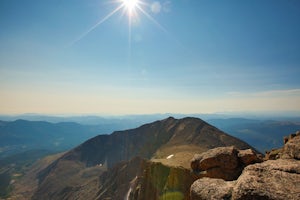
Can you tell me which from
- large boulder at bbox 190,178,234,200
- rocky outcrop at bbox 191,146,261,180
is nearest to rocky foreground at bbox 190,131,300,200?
large boulder at bbox 190,178,234,200

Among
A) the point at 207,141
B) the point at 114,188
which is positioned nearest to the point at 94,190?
the point at 114,188

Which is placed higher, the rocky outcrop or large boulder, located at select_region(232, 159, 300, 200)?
large boulder, located at select_region(232, 159, 300, 200)

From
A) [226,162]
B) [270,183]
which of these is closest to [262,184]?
[270,183]

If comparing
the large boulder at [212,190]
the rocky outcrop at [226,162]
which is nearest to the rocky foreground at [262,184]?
the large boulder at [212,190]

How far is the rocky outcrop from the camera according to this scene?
26406 millimetres

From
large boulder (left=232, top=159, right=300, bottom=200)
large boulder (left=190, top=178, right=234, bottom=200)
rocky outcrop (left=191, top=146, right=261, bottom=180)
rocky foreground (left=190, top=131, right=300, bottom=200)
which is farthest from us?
rocky outcrop (left=191, top=146, right=261, bottom=180)

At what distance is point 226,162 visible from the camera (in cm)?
2698

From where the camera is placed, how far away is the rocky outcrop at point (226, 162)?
2641 cm

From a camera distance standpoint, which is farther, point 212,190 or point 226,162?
point 226,162

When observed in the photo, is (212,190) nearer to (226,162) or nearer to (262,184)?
(262,184)

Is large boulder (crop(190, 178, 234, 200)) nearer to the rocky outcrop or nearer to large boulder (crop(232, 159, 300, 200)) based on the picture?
large boulder (crop(232, 159, 300, 200))

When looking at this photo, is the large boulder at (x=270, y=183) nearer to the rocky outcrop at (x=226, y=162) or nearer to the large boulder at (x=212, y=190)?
the large boulder at (x=212, y=190)

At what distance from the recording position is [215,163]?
2769cm

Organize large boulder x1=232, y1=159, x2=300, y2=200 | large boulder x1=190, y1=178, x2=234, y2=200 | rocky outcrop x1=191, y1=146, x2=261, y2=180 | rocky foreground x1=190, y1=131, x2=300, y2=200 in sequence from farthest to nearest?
rocky outcrop x1=191, y1=146, x2=261, y2=180 → large boulder x1=190, y1=178, x2=234, y2=200 → rocky foreground x1=190, y1=131, x2=300, y2=200 → large boulder x1=232, y1=159, x2=300, y2=200
